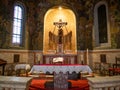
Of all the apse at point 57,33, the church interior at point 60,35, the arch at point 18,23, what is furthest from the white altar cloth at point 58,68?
the arch at point 18,23

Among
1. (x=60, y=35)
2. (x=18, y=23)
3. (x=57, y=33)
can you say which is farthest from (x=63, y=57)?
(x=18, y=23)

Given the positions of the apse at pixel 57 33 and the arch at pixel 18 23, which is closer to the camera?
the arch at pixel 18 23

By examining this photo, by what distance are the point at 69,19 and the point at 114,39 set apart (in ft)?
16.8

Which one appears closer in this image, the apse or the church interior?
the church interior

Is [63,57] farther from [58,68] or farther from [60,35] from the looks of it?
[58,68]

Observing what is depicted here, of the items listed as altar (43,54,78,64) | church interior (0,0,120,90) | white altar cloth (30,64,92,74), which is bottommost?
white altar cloth (30,64,92,74)

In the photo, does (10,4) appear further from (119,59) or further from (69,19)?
(119,59)

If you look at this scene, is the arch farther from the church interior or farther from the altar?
the altar

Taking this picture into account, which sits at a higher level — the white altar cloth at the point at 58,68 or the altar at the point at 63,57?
the altar at the point at 63,57

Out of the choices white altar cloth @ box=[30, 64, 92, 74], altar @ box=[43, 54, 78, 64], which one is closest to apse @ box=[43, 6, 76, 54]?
altar @ box=[43, 54, 78, 64]

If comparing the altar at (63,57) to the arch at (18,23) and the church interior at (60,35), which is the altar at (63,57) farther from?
the arch at (18,23)

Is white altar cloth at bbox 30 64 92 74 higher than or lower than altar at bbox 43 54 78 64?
lower

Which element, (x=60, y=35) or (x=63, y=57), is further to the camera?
(x=60, y=35)

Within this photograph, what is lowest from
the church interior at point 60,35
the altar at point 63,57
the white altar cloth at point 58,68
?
the white altar cloth at point 58,68
